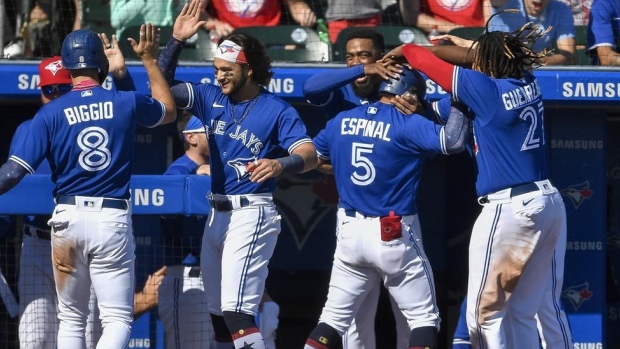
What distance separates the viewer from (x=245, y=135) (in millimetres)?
5211

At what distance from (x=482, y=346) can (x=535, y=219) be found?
643 mm

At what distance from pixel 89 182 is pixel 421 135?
153 centimetres

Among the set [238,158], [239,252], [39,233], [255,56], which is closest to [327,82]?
[255,56]

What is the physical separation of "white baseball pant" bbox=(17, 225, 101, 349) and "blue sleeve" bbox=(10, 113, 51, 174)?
3.53 ft

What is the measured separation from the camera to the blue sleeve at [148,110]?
5.00 meters

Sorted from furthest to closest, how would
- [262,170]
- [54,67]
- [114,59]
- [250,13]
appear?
[250,13] < [54,67] < [114,59] < [262,170]

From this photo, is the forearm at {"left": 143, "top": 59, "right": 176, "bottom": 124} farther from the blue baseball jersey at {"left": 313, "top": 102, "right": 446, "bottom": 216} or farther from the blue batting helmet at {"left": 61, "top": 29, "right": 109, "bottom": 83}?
the blue baseball jersey at {"left": 313, "top": 102, "right": 446, "bottom": 216}

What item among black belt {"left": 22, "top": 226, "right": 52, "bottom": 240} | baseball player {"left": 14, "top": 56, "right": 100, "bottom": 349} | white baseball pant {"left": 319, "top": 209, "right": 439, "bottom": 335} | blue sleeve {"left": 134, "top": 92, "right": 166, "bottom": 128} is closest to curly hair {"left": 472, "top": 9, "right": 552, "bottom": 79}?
white baseball pant {"left": 319, "top": 209, "right": 439, "bottom": 335}

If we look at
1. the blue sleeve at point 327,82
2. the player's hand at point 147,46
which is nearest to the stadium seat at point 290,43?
the blue sleeve at point 327,82

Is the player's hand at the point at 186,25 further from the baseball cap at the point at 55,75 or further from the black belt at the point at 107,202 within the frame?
the black belt at the point at 107,202

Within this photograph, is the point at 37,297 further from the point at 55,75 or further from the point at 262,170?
the point at 262,170

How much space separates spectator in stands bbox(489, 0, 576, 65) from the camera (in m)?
6.78

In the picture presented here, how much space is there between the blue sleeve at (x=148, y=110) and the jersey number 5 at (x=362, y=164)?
923 mm

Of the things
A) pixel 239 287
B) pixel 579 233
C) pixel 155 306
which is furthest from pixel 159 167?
pixel 579 233
